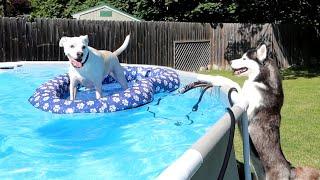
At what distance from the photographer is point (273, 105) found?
5250mm

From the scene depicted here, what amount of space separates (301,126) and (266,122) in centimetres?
348

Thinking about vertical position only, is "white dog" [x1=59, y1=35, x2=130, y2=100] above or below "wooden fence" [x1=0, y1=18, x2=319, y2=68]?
below

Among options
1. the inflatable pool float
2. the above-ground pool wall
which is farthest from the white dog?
the above-ground pool wall

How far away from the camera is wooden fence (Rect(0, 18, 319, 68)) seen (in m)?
14.6

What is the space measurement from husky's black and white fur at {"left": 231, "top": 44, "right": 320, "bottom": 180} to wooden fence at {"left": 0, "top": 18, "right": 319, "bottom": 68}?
1040 cm

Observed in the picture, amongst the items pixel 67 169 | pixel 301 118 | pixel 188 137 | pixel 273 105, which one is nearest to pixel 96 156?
pixel 67 169

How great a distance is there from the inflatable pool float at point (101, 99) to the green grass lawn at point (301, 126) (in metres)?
1.92

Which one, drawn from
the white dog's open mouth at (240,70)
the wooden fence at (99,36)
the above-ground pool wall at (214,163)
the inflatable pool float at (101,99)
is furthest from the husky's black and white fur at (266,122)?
the wooden fence at (99,36)

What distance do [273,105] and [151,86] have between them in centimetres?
407

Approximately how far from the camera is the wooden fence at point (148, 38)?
47.8 ft

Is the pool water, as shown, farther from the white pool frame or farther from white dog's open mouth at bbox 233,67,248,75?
white dog's open mouth at bbox 233,67,248,75

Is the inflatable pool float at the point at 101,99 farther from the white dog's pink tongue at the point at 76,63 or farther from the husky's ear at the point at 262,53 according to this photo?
the husky's ear at the point at 262,53

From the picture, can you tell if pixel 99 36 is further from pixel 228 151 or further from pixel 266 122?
pixel 228 151

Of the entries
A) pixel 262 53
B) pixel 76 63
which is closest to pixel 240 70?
pixel 262 53
